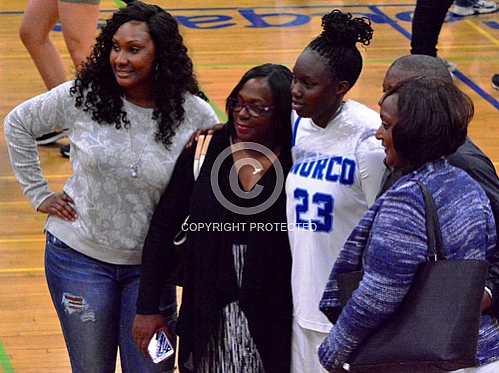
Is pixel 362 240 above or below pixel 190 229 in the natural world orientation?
above

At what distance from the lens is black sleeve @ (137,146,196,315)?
3174 millimetres

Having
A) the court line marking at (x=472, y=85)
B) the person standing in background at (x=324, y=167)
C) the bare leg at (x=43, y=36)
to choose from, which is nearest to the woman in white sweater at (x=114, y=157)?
the person standing in background at (x=324, y=167)

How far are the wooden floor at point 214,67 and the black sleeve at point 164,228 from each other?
1.33 meters

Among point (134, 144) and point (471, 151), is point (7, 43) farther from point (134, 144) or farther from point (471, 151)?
point (471, 151)

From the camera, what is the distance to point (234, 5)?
959cm

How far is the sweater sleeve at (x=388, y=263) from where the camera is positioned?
2.42 metres

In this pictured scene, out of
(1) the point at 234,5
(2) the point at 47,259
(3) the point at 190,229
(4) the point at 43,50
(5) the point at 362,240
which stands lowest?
(1) the point at 234,5

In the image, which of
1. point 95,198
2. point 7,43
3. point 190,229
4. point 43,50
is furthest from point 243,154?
point 7,43

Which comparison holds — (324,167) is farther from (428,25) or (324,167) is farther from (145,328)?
(428,25)

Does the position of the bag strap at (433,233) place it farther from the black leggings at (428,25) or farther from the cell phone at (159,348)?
the black leggings at (428,25)

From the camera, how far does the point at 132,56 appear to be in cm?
322

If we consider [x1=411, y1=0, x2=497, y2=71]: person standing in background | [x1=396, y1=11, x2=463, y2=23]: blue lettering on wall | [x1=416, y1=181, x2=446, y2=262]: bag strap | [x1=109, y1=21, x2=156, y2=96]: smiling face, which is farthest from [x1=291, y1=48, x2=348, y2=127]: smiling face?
[x1=396, y1=11, x2=463, y2=23]: blue lettering on wall

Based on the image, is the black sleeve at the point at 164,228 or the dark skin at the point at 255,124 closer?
the dark skin at the point at 255,124

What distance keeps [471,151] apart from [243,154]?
0.62 metres
